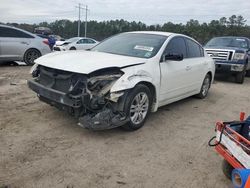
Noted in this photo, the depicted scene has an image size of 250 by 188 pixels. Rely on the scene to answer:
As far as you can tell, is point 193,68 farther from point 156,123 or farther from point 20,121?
point 20,121

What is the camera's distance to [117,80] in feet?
13.4

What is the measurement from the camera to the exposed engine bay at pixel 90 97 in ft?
12.9

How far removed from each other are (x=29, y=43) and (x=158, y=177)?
343 inches

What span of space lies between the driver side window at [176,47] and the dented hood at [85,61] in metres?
0.86

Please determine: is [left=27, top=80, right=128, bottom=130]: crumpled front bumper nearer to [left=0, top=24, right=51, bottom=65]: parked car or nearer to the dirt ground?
the dirt ground

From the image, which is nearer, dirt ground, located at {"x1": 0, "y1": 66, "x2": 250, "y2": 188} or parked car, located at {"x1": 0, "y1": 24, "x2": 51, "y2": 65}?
dirt ground, located at {"x1": 0, "y1": 66, "x2": 250, "y2": 188}

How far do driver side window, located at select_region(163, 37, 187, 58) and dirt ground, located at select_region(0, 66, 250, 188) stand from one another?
1280 mm

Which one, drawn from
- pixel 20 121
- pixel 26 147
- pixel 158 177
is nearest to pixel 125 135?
pixel 158 177

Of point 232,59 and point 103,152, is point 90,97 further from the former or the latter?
point 232,59

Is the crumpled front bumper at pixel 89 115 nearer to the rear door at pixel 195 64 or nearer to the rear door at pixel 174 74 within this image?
the rear door at pixel 174 74

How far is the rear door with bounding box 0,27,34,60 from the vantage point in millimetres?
9828

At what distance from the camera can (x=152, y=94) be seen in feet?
15.8

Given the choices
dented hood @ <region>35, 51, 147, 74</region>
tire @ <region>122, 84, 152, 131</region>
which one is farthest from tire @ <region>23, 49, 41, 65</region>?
tire @ <region>122, 84, 152, 131</region>

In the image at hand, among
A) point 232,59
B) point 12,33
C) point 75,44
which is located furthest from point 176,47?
point 75,44
